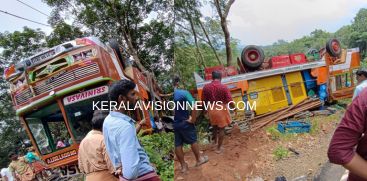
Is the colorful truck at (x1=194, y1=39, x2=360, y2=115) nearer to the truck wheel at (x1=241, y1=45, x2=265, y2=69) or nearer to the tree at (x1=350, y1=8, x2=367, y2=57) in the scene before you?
the truck wheel at (x1=241, y1=45, x2=265, y2=69)

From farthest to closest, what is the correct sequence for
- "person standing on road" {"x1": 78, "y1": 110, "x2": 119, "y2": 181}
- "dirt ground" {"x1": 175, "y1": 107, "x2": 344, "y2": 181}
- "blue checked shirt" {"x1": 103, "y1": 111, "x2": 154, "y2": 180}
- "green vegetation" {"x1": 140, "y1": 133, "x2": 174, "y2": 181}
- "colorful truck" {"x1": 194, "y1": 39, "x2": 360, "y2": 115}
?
"colorful truck" {"x1": 194, "y1": 39, "x2": 360, "y2": 115}
"green vegetation" {"x1": 140, "y1": 133, "x2": 174, "y2": 181}
"dirt ground" {"x1": 175, "y1": 107, "x2": 344, "y2": 181}
"person standing on road" {"x1": 78, "y1": 110, "x2": 119, "y2": 181}
"blue checked shirt" {"x1": 103, "y1": 111, "x2": 154, "y2": 180}

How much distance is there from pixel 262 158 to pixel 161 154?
90.1 inches

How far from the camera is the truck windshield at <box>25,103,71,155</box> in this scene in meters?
7.05

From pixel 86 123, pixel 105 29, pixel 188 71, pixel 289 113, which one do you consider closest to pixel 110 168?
pixel 86 123

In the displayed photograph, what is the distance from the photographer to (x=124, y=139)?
2.50m

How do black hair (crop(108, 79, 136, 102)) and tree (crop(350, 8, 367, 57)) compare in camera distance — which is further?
tree (crop(350, 8, 367, 57))

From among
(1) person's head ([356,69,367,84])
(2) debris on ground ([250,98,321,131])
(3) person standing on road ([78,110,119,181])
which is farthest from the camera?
(2) debris on ground ([250,98,321,131])

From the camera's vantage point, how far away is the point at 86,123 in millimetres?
6902

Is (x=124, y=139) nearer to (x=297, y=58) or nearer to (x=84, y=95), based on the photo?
(x=84, y=95)

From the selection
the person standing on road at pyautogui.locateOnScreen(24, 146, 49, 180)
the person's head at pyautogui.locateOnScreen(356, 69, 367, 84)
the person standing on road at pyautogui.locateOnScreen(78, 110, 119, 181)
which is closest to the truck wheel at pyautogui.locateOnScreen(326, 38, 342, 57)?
the person's head at pyautogui.locateOnScreen(356, 69, 367, 84)

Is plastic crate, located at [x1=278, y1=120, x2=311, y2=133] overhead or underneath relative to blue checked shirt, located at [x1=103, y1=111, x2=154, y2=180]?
underneath

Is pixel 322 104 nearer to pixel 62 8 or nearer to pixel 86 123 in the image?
pixel 86 123

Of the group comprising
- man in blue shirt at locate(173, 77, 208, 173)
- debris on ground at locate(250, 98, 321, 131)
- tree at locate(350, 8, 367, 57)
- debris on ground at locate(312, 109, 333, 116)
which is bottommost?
debris on ground at locate(312, 109, 333, 116)

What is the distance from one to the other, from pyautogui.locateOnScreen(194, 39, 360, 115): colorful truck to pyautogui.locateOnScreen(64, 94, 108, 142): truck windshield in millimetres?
3659
